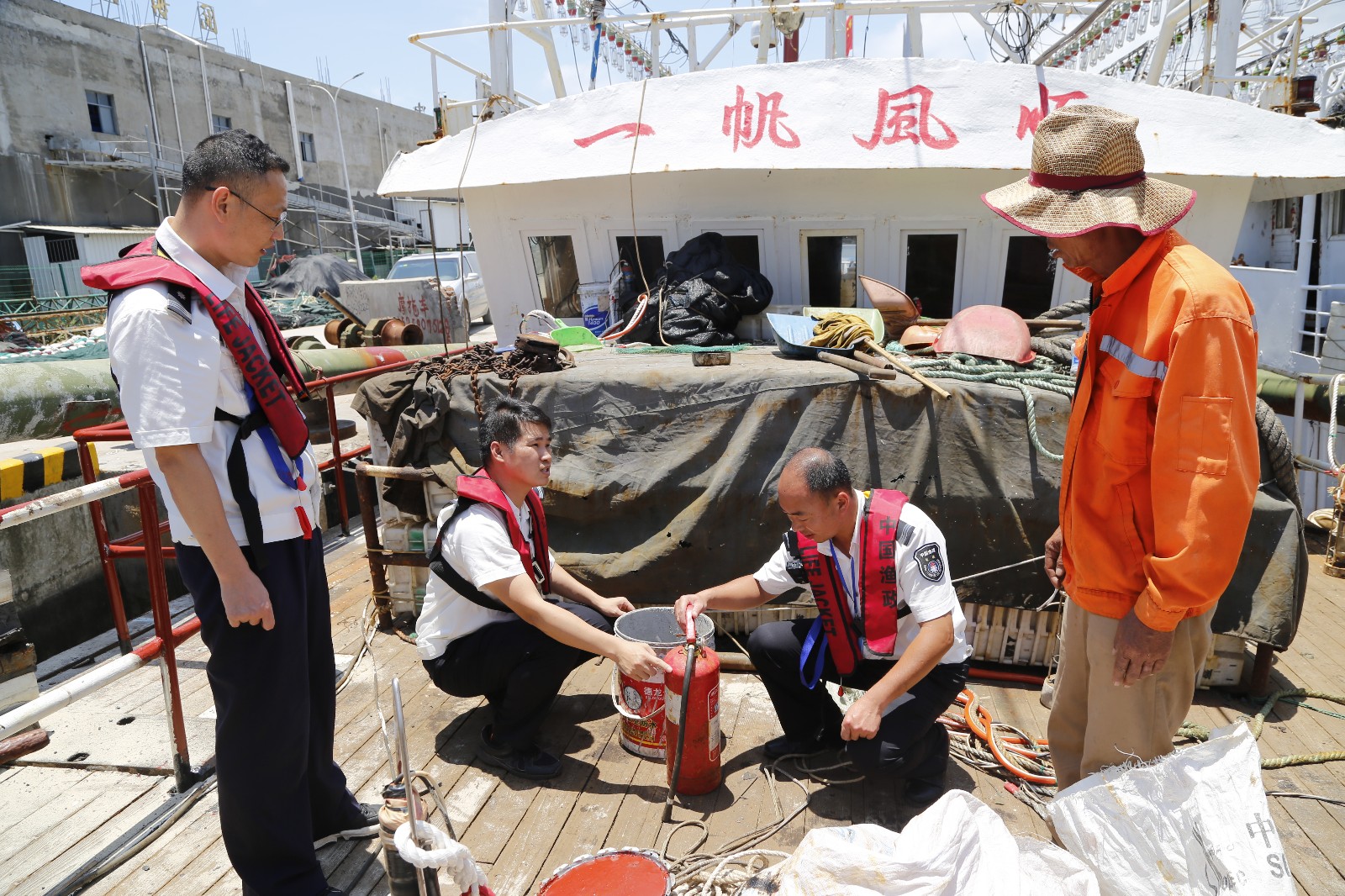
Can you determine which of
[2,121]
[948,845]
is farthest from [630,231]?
[2,121]

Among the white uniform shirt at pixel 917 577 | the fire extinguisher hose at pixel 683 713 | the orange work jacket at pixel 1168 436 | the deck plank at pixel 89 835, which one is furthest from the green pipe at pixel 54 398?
the orange work jacket at pixel 1168 436

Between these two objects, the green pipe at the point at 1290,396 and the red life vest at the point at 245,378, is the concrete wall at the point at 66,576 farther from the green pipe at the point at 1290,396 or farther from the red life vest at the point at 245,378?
the green pipe at the point at 1290,396

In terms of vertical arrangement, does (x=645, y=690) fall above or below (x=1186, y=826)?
below

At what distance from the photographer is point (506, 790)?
10.6 feet

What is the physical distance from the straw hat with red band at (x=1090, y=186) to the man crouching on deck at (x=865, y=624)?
102 cm

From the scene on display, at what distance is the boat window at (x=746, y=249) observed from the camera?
6.54 metres

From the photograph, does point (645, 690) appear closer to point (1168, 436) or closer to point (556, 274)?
point (1168, 436)

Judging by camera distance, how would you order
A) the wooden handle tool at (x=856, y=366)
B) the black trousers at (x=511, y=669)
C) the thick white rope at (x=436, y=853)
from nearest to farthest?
the thick white rope at (x=436, y=853) < the black trousers at (x=511, y=669) < the wooden handle tool at (x=856, y=366)

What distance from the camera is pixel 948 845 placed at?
2047mm

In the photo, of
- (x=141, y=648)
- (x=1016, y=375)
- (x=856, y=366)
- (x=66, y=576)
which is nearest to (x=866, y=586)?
(x=856, y=366)

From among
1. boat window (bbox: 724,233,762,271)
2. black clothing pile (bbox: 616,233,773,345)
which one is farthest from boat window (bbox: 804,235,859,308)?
black clothing pile (bbox: 616,233,773,345)

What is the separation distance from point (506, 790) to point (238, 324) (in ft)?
6.58

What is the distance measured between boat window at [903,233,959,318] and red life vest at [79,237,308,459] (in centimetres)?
503

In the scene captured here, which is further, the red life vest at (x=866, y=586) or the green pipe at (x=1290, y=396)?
the green pipe at (x=1290, y=396)
